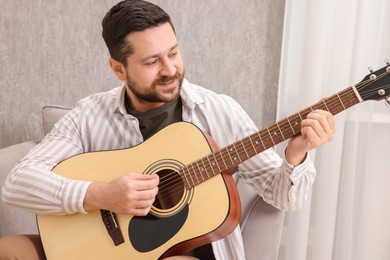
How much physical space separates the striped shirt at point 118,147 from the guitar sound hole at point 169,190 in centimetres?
18

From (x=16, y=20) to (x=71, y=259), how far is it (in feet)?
3.87

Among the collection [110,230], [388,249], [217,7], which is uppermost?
[217,7]

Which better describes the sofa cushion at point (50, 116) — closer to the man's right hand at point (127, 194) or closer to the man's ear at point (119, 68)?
the man's ear at point (119, 68)

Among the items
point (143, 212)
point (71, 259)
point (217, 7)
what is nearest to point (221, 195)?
point (143, 212)

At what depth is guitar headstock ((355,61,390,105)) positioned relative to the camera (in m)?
1.28

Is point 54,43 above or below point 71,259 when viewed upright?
above

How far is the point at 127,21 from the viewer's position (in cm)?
157

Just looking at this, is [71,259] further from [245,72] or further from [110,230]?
[245,72]

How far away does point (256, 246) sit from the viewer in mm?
1628

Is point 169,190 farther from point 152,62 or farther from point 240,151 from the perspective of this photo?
point 152,62

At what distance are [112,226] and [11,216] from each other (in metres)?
0.49

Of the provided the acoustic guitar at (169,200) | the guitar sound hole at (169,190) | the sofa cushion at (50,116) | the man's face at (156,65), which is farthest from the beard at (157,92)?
the sofa cushion at (50,116)

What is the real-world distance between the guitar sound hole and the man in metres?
0.04

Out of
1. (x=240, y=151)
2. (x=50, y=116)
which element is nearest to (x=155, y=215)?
(x=240, y=151)
